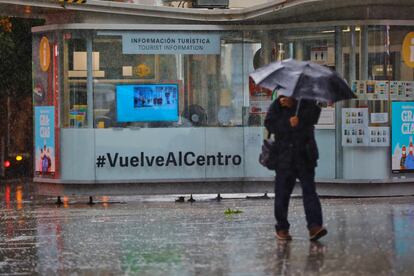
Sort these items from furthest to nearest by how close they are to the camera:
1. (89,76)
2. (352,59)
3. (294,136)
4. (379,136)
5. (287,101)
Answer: (89,76)
(352,59)
(379,136)
(287,101)
(294,136)

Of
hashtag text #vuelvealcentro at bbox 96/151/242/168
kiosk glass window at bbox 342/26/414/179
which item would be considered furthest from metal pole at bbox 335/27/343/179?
hashtag text #vuelvealcentro at bbox 96/151/242/168

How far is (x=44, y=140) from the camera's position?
59.6 feet

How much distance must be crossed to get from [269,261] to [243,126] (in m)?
8.61

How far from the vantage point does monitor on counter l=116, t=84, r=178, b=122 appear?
17688mm

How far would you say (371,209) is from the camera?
14.4 m

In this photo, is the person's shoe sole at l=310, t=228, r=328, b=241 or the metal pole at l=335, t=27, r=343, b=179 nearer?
the person's shoe sole at l=310, t=228, r=328, b=241

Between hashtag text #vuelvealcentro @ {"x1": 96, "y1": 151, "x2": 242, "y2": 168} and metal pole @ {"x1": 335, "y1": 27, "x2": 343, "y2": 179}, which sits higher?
metal pole @ {"x1": 335, "y1": 27, "x2": 343, "y2": 179}

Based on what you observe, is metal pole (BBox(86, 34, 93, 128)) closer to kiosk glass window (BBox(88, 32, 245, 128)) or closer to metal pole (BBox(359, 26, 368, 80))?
kiosk glass window (BBox(88, 32, 245, 128))

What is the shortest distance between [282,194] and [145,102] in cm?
746

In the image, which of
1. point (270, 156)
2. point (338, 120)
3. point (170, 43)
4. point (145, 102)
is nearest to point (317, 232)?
point (270, 156)

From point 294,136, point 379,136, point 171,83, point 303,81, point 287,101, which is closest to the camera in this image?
point 303,81

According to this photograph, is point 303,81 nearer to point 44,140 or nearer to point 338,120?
point 338,120

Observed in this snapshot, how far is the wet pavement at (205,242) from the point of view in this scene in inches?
362

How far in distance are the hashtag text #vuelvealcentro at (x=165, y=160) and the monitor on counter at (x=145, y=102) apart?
0.64 m
